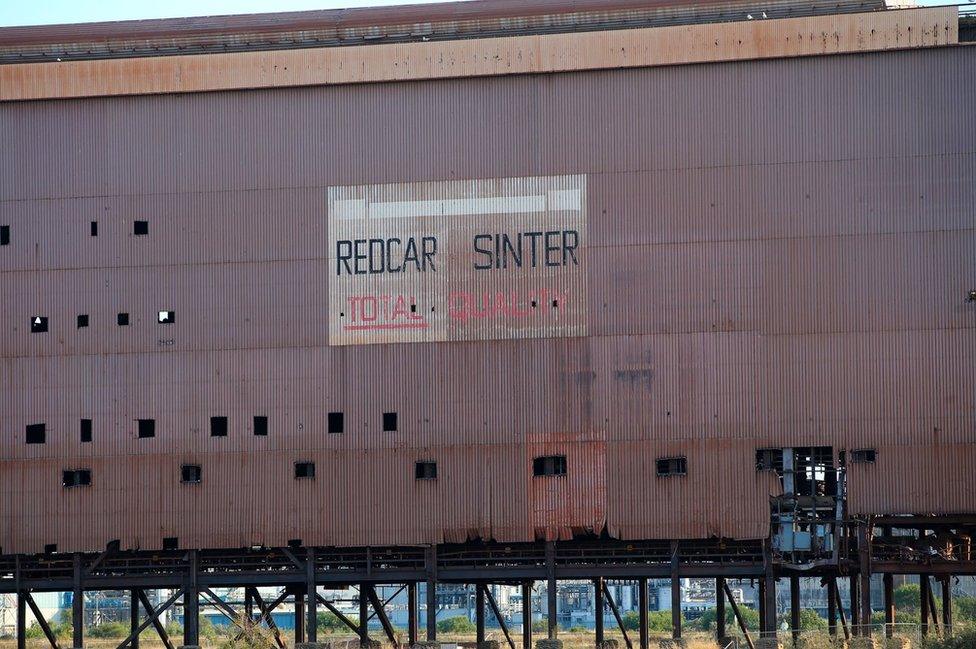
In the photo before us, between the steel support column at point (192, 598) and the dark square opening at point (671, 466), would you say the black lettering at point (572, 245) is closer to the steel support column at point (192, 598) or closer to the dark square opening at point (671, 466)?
the dark square opening at point (671, 466)

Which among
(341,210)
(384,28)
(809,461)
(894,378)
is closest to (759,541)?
(809,461)

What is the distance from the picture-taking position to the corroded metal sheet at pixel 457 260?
156 ft

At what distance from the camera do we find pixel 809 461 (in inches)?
1834

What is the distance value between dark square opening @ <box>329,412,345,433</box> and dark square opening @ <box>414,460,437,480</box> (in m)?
2.62

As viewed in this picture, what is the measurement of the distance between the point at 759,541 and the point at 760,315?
22.9 feet

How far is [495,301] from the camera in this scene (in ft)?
157

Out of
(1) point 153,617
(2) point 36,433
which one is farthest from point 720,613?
(2) point 36,433

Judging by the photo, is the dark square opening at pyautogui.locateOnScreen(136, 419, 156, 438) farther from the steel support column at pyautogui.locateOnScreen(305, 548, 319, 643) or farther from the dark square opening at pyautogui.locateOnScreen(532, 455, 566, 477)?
the dark square opening at pyautogui.locateOnScreen(532, 455, 566, 477)

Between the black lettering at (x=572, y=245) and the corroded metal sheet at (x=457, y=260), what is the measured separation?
3 centimetres

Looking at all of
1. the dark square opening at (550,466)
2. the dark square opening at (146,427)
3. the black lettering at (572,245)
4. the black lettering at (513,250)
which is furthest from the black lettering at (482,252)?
the dark square opening at (146,427)

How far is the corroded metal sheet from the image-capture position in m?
47.6

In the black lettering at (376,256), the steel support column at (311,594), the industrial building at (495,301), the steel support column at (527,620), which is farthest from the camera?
the steel support column at (527,620)

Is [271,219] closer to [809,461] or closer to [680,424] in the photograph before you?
[680,424]

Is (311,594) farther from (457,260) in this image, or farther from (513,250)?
(513,250)
